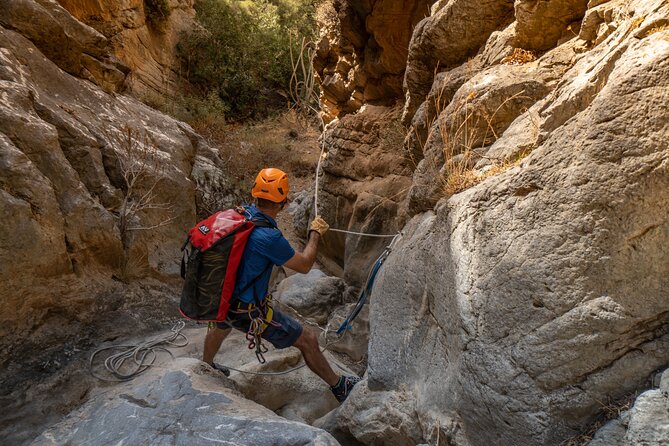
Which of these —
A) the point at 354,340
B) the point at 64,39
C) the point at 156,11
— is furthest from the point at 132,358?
the point at 156,11

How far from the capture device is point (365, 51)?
8289mm

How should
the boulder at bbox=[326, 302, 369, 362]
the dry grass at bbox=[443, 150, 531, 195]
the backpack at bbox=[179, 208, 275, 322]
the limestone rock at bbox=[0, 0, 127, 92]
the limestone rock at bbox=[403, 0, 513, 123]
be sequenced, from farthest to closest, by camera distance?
the limestone rock at bbox=[0, 0, 127, 92], the boulder at bbox=[326, 302, 369, 362], the limestone rock at bbox=[403, 0, 513, 123], the backpack at bbox=[179, 208, 275, 322], the dry grass at bbox=[443, 150, 531, 195]

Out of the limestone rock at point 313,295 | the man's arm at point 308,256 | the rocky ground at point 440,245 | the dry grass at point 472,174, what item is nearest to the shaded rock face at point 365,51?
the rocky ground at point 440,245

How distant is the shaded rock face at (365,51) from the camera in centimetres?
724

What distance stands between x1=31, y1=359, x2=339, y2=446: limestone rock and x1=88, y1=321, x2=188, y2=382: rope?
1.82 ft

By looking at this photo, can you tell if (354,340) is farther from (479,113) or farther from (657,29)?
(657,29)

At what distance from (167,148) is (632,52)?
631cm

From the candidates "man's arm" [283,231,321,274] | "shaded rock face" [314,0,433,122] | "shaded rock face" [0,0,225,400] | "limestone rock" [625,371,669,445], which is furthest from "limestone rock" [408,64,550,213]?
"shaded rock face" [314,0,433,122]

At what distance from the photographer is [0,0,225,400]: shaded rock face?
376cm

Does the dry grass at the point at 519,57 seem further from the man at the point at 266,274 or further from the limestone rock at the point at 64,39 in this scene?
the limestone rock at the point at 64,39

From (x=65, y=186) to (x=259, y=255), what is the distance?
8.55 ft

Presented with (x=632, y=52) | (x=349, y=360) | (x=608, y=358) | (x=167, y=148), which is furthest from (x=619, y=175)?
(x=167, y=148)

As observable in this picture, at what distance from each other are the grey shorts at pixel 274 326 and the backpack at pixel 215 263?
15 cm

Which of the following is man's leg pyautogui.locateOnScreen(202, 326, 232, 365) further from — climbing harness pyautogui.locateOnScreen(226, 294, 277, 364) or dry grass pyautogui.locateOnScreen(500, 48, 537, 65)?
dry grass pyautogui.locateOnScreen(500, 48, 537, 65)
